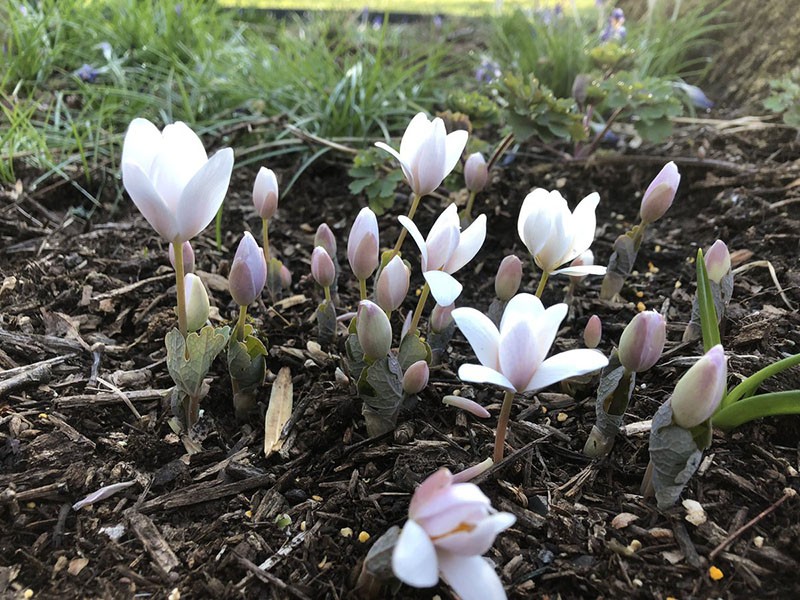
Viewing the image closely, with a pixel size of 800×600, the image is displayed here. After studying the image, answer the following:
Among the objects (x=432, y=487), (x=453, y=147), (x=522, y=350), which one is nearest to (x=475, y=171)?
(x=453, y=147)

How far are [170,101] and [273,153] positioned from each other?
719 millimetres

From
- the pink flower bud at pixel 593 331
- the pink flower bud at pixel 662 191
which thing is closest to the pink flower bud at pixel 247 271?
the pink flower bud at pixel 593 331

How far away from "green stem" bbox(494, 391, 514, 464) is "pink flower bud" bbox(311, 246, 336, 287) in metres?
0.50

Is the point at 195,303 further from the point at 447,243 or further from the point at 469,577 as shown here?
the point at 469,577

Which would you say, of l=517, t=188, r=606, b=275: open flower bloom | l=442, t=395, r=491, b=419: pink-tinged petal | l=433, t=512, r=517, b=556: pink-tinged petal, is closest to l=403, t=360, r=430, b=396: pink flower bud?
l=442, t=395, r=491, b=419: pink-tinged petal

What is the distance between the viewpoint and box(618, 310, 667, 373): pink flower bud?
3.42ft

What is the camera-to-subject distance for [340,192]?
90.4 inches

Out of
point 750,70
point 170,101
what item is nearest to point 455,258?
point 170,101

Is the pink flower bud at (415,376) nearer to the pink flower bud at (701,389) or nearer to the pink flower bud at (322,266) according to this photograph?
the pink flower bud at (322,266)

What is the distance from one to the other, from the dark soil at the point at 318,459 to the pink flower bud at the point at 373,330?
211 millimetres

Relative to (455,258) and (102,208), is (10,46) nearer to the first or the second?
(102,208)

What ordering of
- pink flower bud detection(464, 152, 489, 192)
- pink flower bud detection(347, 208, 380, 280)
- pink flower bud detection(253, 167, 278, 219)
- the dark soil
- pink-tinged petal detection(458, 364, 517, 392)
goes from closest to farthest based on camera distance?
pink-tinged petal detection(458, 364, 517, 392)
the dark soil
pink flower bud detection(347, 208, 380, 280)
pink flower bud detection(253, 167, 278, 219)
pink flower bud detection(464, 152, 489, 192)

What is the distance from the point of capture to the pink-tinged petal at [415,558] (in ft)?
2.35

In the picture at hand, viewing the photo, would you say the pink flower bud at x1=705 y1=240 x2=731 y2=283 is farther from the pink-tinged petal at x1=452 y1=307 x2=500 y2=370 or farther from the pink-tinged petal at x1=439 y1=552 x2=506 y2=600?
the pink-tinged petal at x1=439 y1=552 x2=506 y2=600
